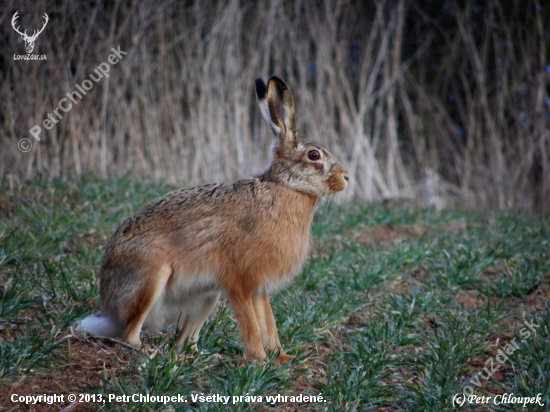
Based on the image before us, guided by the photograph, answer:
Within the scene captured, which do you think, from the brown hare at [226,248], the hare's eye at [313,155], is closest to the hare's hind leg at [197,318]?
the brown hare at [226,248]

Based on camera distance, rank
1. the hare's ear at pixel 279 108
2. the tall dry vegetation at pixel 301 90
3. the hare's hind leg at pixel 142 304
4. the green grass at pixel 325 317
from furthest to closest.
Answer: the tall dry vegetation at pixel 301 90 → the hare's ear at pixel 279 108 → the hare's hind leg at pixel 142 304 → the green grass at pixel 325 317

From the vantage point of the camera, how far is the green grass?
308cm

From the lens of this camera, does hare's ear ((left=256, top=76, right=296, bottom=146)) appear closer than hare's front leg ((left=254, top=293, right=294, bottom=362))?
No

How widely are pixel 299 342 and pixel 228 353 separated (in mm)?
488

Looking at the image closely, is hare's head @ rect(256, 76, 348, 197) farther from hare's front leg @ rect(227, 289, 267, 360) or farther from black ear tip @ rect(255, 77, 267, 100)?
hare's front leg @ rect(227, 289, 267, 360)

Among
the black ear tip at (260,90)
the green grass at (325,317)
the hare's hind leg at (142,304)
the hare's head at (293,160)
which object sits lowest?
the green grass at (325,317)

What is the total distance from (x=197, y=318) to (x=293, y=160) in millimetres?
1105

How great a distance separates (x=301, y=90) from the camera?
339 inches

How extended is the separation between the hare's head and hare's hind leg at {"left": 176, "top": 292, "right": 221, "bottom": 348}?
32.7 inches

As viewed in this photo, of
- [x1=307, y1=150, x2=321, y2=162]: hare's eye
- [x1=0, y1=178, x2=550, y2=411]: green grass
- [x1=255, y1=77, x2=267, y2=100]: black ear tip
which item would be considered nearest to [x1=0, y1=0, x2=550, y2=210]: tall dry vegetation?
[x1=0, y1=178, x2=550, y2=411]: green grass

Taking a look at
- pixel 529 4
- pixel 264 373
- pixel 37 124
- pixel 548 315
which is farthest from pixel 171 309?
pixel 529 4

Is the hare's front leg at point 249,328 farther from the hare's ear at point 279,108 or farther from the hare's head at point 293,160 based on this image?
the hare's ear at point 279,108

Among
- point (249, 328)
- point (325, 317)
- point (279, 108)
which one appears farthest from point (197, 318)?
point (279, 108)

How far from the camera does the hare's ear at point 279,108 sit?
371cm
